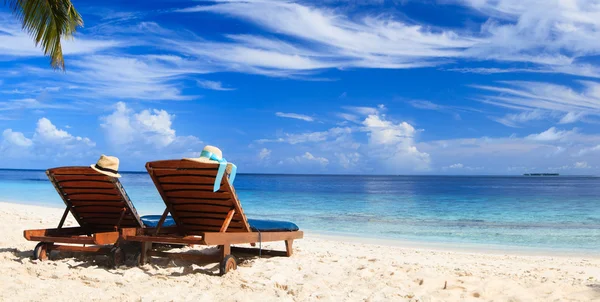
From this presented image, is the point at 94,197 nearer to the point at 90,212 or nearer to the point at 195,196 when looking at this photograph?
the point at 90,212

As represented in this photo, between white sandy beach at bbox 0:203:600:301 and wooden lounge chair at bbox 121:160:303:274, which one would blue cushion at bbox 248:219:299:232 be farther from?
white sandy beach at bbox 0:203:600:301

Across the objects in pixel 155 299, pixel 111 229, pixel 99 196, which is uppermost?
pixel 99 196

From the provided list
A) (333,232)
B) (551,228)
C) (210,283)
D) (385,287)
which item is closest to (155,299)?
(210,283)

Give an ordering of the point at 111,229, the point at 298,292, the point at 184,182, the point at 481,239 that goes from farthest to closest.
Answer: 1. the point at 481,239
2. the point at 111,229
3. the point at 184,182
4. the point at 298,292

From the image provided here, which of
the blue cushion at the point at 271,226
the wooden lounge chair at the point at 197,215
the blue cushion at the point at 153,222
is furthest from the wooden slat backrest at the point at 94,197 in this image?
the blue cushion at the point at 271,226

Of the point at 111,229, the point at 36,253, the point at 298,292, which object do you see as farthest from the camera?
the point at 111,229

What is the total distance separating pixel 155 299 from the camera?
12.8 ft

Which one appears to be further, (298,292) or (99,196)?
(99,196)

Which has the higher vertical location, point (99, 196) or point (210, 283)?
point (99, 196)

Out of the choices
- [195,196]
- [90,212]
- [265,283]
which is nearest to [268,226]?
[195,196]

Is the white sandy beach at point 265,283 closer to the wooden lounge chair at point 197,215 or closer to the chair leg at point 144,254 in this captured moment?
the chair leg at point 144,254

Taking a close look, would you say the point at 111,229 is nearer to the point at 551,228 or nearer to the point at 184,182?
the point at 184,182

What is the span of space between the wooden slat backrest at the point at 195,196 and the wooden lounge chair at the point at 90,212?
1.80 ft

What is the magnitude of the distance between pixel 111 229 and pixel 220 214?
1702mm
